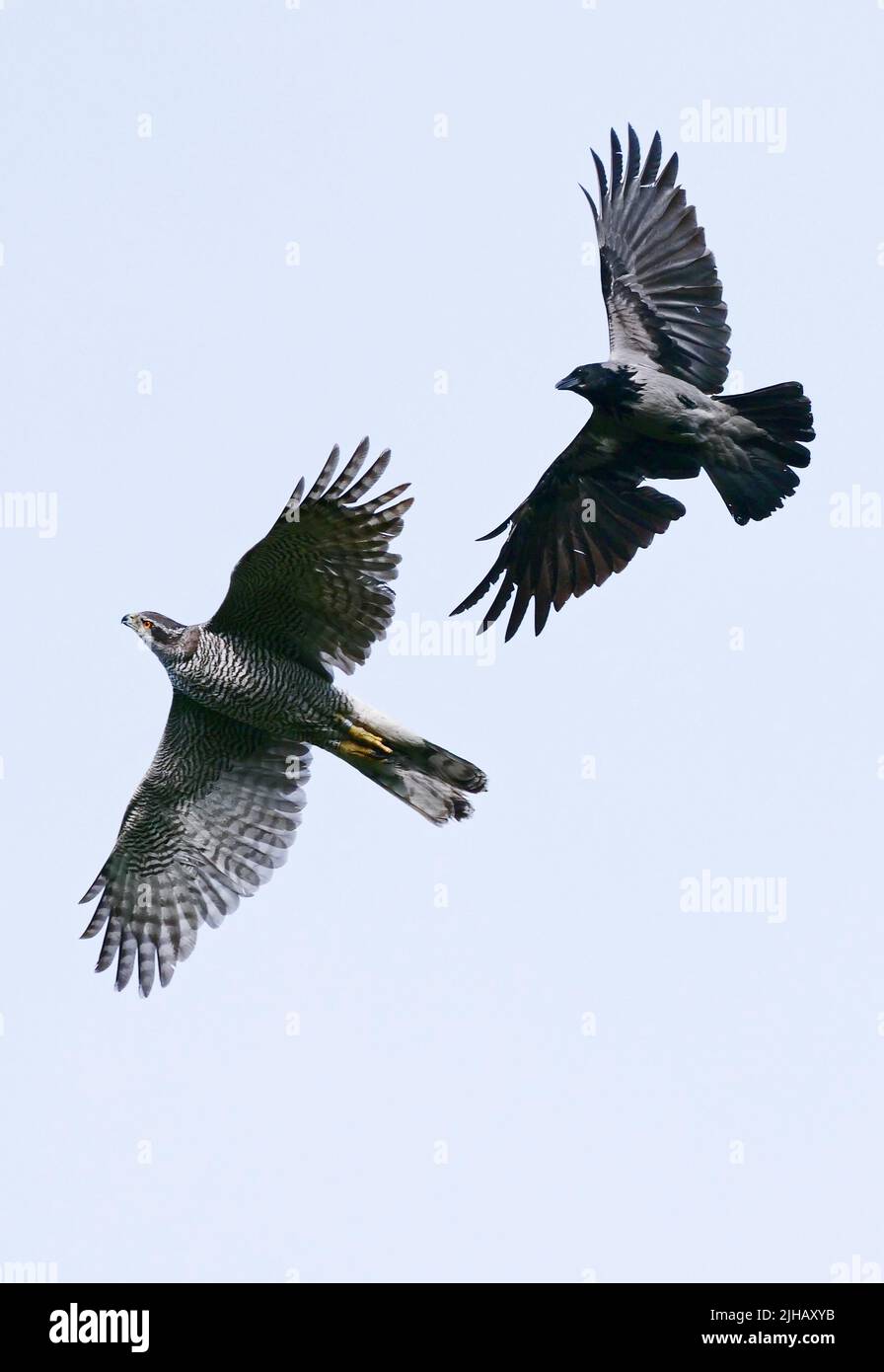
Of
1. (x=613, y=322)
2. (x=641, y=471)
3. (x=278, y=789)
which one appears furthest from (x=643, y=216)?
(x=278, y=789)

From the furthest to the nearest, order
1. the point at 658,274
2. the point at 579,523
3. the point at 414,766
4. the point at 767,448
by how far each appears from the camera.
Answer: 1. the point at 579,523
2. the point at 658,274
3. the point at 767,448
4. the point at 414,766

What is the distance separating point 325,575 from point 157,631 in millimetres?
1200

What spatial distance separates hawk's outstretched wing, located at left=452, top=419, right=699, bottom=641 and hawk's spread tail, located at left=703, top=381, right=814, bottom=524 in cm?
60

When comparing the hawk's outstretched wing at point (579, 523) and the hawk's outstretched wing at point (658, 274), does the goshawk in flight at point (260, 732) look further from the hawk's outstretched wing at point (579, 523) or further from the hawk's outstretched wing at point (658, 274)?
the hawk's outstretched wing at point (658, 274)

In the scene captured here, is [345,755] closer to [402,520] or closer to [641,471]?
[402,520]

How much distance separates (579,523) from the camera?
1552 centimetres

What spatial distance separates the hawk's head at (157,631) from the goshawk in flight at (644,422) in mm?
2217

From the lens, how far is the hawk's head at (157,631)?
1391 cm

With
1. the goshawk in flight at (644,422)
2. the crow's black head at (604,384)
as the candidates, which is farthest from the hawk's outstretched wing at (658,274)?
the crow's black head at (604,384)

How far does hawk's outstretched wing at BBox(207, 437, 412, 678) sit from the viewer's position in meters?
13.0

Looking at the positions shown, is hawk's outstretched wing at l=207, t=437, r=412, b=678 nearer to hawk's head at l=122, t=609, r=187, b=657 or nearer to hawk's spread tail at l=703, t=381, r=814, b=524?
hawk's head at l=122, t=609, r=187, b=657

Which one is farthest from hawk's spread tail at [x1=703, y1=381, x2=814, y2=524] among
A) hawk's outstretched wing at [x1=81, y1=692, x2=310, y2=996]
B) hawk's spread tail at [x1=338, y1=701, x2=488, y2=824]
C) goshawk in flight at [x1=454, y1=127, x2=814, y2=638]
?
hawk's outstretched wing at [x1=81, y1=692, x2=310, y2=996]

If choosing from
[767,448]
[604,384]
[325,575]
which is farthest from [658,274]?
[325,575]

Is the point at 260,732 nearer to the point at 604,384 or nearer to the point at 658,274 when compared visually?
the point at 604,384
